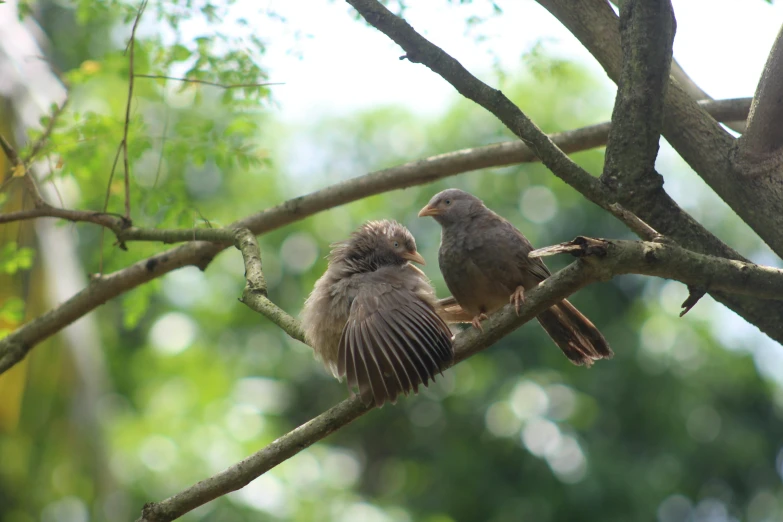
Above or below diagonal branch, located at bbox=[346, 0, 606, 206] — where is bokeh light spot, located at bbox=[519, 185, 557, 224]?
below

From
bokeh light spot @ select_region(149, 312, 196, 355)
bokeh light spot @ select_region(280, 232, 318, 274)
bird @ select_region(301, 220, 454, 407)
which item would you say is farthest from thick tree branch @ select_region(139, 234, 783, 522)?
bokeh light spot @ select_region(149, 312, 196, 355)

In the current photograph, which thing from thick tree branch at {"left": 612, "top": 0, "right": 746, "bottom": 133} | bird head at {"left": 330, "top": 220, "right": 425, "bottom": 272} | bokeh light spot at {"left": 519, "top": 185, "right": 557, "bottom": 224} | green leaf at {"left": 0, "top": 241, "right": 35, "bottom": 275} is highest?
thick tree branch at {"left": 612, "top": 0, "right": 746, "bottom": 133}

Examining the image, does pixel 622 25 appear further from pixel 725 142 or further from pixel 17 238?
pixel 17 238

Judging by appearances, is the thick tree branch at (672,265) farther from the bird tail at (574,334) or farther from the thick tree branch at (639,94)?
the bird tail at (574,334)

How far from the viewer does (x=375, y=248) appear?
4.36 meters

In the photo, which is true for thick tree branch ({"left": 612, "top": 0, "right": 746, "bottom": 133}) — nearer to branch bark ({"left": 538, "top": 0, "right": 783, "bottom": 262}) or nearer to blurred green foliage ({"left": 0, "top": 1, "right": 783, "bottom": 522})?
branch bark ({"left": 538, "top": 0, "right": 783, "bottom": 262})

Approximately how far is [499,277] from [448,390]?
1114cm

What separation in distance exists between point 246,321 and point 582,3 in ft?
44.6

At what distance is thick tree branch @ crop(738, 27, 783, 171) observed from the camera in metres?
3.32

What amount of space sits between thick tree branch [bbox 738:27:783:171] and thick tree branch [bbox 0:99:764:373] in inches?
38.5

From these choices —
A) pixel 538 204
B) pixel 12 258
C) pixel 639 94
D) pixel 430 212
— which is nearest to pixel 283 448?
pixel 639 94

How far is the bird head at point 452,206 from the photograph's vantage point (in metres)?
5.03

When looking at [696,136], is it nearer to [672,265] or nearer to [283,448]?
[672,265]

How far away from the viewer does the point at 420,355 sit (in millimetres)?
3297
